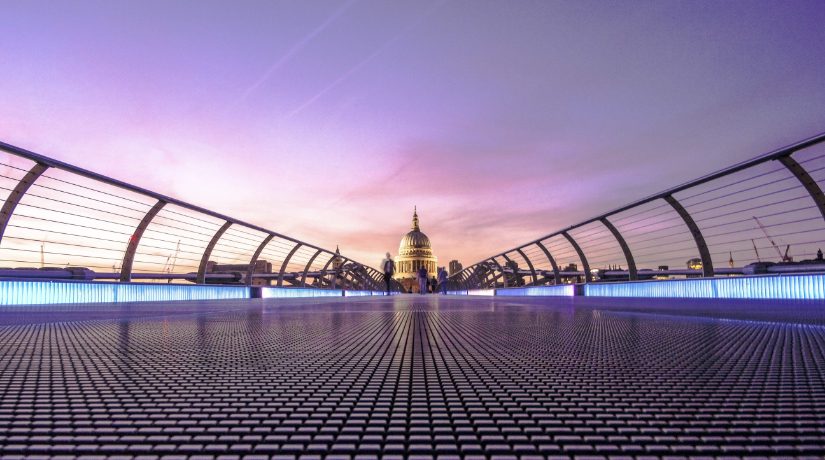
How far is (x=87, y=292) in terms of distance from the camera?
6.77 m

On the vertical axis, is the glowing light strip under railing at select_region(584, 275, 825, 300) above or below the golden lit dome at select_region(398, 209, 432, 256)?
below

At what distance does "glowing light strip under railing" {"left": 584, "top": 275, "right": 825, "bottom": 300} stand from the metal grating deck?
3.13 m

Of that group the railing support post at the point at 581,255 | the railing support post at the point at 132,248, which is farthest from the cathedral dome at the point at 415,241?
the railing support post at the point at 132,248

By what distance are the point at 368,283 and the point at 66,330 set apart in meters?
25.4

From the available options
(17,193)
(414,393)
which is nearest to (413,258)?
(17,193)

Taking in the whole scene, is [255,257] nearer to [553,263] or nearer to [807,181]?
[553,263]

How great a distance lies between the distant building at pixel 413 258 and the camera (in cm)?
11400

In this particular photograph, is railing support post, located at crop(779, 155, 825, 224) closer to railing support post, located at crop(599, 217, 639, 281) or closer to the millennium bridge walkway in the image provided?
the millennium bridge walkway

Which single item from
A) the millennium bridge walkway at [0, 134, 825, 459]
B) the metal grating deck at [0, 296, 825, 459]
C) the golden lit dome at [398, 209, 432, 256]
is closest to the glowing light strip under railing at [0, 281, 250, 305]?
the millennium bridge walkway at [0, 134, 825, 459]

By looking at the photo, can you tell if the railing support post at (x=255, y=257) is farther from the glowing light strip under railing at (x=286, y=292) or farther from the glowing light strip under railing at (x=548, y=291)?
the glowing light strip under railing at (x=548, y=291)

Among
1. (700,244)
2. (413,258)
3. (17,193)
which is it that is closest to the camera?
(17,193)

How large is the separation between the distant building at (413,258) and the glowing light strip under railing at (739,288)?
344 ft

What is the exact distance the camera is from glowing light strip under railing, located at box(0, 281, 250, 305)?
5.83 metres

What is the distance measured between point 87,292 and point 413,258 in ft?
363
